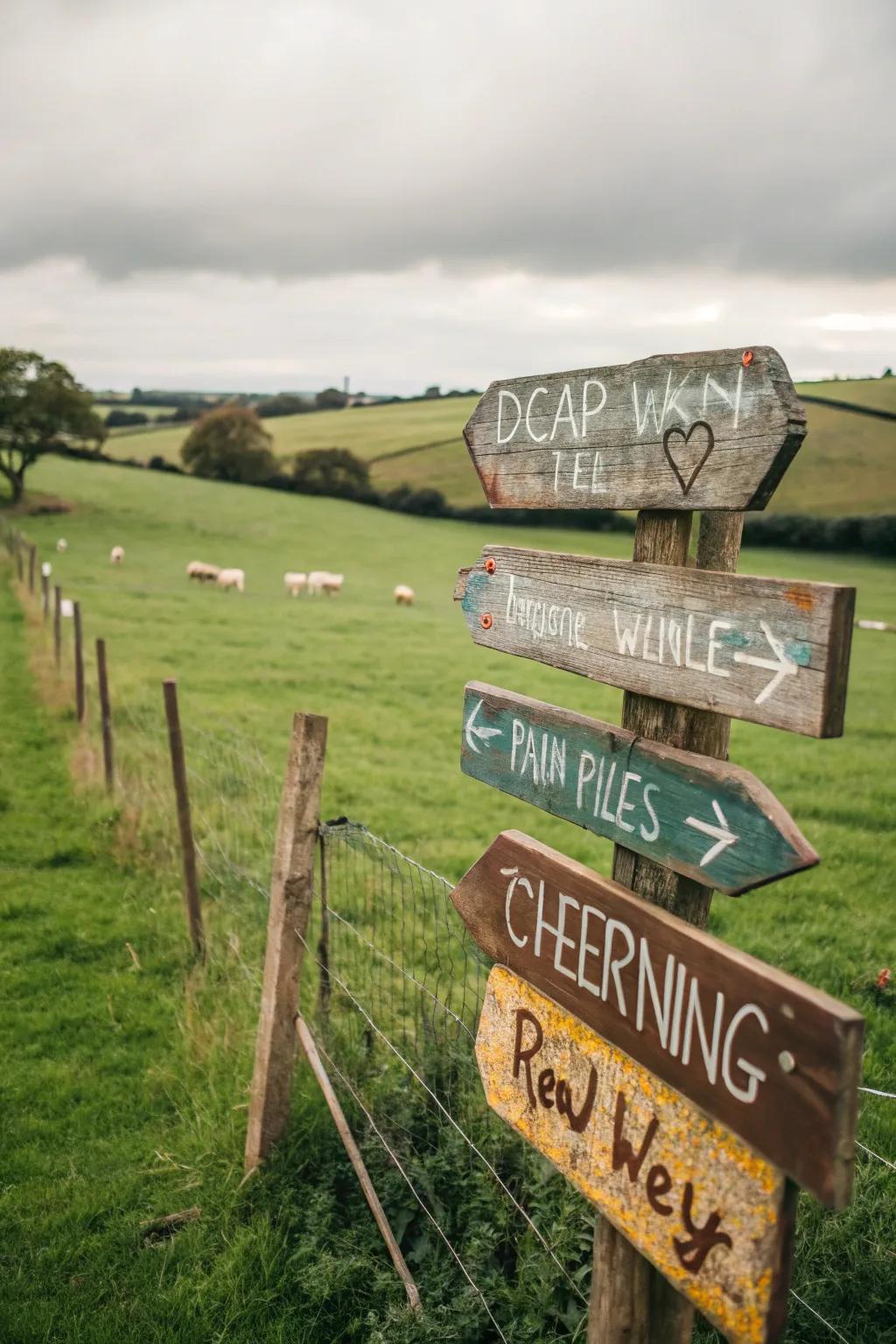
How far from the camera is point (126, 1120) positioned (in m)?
4.34

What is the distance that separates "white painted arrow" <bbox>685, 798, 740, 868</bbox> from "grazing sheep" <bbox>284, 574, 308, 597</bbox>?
2913 cm

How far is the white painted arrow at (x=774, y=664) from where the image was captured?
1730 mm

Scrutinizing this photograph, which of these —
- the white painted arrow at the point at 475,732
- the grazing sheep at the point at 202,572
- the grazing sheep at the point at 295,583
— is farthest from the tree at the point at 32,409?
the white painted arrow at the point at 475,732

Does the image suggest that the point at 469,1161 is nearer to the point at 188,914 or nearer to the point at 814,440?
the point at 188,914

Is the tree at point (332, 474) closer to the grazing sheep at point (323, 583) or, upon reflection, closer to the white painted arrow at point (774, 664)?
the grazing sheep at point (323, 583)

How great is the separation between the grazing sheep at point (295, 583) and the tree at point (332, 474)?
28.2 m

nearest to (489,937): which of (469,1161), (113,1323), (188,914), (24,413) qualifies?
(469,1161)

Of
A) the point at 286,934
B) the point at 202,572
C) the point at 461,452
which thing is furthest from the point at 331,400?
the point at 286,934

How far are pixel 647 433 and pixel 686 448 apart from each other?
0.13 m

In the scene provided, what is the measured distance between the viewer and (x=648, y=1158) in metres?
1.95

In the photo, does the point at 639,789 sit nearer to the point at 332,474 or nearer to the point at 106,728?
the point at 106,728

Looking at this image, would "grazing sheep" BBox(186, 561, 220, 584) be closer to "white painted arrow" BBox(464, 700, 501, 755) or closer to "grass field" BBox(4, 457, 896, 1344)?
"grass field" BBox(4, 457, 896, 1344)

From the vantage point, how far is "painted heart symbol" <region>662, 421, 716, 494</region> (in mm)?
1924

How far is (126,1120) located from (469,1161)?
1838 millimetres
